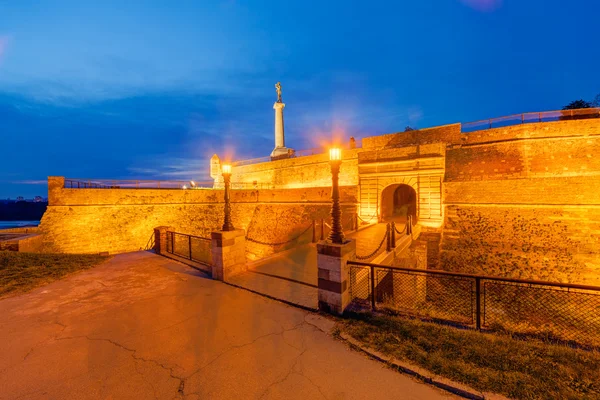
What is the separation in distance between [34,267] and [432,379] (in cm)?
1153

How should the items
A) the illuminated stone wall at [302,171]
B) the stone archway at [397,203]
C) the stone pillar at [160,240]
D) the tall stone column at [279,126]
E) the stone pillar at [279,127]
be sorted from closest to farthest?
the stone pillar at [160,240], the stone archway at [397,203], the illuminated stone wall at [302,171], the stone pillar at [279,127], the tall stone column at [279,126]

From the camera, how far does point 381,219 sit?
17.6 metres

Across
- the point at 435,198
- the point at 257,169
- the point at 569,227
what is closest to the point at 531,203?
the point at 569,227

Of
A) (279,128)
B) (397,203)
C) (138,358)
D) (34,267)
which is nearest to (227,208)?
(138,358)

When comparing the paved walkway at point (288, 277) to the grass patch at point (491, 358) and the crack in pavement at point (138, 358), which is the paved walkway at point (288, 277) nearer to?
the grass patch at point (491, 358)

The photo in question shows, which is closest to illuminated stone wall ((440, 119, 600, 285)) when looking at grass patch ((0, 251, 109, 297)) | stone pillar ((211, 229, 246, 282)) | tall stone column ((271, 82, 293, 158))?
stone pillar ((211, 229, 246, 282))

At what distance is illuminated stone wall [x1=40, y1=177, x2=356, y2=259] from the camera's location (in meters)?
17.1

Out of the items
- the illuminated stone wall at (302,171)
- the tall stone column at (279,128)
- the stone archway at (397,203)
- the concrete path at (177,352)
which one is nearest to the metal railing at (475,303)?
the concrete path at (177,352)

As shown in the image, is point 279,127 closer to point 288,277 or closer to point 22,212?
point 288,277

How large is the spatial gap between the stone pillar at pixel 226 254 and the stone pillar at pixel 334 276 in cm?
322

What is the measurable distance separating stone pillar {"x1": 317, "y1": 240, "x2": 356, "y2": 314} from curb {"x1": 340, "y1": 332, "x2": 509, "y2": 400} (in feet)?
4.01

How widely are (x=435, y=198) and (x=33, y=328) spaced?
58.1ft

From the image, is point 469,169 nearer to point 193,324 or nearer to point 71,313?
point 193,324

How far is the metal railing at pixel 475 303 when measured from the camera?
16.2 ft
